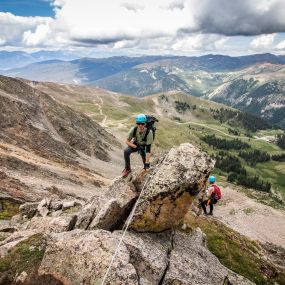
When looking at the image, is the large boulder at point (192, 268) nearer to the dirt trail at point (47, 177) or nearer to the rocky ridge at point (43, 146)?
the rocky ridge at point (43, 146)

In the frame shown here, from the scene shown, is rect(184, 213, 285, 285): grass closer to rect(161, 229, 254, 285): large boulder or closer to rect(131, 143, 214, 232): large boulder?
rect(161, 229, 254, 285): large boulder

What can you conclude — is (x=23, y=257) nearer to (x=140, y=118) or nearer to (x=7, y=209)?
(x=140, y=118)

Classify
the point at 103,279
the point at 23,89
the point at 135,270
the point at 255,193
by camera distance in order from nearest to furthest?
the point at 103,279 → the point at 135,270 → the point at 23,89 → the point at 255,193

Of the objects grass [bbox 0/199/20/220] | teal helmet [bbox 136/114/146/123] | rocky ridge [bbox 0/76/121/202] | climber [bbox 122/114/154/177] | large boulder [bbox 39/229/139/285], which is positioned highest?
teal helmet [bbox 136/114/146/123]

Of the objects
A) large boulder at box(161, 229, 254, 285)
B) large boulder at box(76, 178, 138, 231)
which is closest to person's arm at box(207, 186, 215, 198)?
large boulder at box(161, 229, 254, 285)

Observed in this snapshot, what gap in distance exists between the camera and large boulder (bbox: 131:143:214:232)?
2484 cm

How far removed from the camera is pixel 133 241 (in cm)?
2269

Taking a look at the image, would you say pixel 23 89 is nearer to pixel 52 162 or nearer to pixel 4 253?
pixel 52 162

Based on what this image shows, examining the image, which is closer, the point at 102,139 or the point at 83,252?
the point at 83,252

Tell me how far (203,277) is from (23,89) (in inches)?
5133

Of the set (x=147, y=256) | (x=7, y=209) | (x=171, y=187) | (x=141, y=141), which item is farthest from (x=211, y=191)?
(x=147, y=256)

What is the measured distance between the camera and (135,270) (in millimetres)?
19359

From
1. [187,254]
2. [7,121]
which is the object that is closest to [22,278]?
[187,254]

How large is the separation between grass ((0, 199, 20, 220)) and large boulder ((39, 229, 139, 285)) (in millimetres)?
26305
